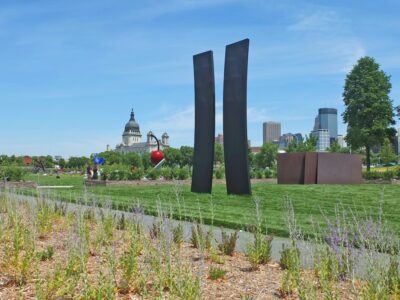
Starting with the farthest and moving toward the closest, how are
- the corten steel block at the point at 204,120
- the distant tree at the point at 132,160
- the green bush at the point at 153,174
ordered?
the distant tree at the point at 132,160 → the green bush at the point at 153,174 → the corten steel block at the point at 204,120

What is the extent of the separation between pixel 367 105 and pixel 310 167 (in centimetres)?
1920

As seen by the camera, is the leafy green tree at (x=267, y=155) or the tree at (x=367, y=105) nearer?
the tree at (x=367, y=105)

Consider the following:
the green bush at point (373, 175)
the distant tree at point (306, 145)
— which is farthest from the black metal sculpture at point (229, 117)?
the distant tree at point (306, 145)

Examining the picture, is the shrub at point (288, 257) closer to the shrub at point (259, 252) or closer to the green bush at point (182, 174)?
the shrub at point (259, 252)

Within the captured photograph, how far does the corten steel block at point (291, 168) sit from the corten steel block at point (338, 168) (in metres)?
0.94

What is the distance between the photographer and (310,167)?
25297mm

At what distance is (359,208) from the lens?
523 inches

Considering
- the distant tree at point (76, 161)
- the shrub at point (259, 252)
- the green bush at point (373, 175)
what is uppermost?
the distant tree at point (76, 161)

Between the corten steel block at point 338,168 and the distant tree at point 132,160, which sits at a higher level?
the distant tree at point 132,160

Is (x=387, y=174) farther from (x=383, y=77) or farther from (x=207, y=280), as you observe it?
(x=207, y=280)

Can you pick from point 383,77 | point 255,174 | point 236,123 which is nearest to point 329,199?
point 236,123

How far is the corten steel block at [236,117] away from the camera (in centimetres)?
1523

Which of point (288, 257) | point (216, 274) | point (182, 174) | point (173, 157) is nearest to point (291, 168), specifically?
point (182, 174)

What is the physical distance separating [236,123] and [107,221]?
26.1 feet
